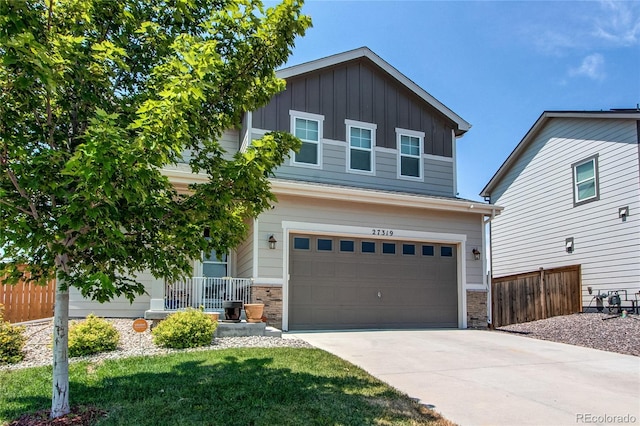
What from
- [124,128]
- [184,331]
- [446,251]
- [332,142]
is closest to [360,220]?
[332,142]

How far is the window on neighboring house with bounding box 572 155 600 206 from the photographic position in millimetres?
14953

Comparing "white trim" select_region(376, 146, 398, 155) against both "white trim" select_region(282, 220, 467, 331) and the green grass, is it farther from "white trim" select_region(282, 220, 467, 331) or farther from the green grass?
the green grass

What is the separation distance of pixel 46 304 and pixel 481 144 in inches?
600

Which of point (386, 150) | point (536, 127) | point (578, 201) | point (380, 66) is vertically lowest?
point (578, 201)

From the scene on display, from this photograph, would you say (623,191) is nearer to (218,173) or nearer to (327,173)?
(327,173)

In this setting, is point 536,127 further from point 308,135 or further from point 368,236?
point 308,135

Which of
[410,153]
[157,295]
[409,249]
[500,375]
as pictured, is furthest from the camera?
[410,153]

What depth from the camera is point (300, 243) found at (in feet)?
37.7

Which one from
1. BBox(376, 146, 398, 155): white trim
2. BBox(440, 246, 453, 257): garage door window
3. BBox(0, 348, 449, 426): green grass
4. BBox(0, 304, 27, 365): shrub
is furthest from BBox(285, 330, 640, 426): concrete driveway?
BBox(376, 146, 398, 155): white trim

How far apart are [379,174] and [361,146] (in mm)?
959

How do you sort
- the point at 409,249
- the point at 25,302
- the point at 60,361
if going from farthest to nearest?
the point at 409,249, the point at 25,302, the point at 60,361

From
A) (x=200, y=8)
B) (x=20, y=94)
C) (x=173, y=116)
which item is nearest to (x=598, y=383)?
(x=173, y=116)

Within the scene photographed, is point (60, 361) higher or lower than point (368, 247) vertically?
lower

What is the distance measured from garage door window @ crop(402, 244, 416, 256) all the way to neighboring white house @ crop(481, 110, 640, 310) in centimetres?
606
